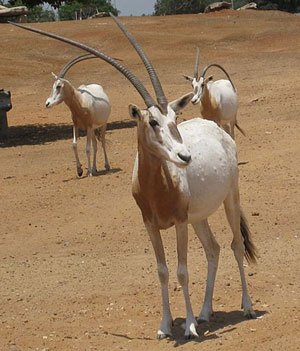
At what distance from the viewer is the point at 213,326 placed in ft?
24.1

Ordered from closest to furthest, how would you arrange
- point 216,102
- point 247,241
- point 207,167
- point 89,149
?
point 207,167 → point 247,241 → point 89,149 → point 216,102

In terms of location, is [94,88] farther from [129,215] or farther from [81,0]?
[81,0]

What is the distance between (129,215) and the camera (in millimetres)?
11938

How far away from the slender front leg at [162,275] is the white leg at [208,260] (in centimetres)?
45

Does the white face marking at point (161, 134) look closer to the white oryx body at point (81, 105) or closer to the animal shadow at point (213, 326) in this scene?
the animal shadow at point (213, 326)

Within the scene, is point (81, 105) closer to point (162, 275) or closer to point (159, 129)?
point (162, 275)

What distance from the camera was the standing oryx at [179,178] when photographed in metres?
6.67

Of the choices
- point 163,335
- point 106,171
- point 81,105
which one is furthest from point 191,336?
point 81,105

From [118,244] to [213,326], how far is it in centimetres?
334

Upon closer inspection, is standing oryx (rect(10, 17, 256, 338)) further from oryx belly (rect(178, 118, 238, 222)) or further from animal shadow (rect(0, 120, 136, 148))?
animal shadow (rect(0, 120, 136, 148))

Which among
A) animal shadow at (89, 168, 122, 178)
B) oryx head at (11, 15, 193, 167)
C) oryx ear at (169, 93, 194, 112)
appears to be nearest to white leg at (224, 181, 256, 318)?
oryx ear at (169, 93, 194, 112)

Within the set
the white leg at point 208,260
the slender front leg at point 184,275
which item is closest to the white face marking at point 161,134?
the slender front leg at point 184,275

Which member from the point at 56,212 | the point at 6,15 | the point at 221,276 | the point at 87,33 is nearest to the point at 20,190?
the point at 56,212

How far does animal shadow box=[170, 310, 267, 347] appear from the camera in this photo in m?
7.05
